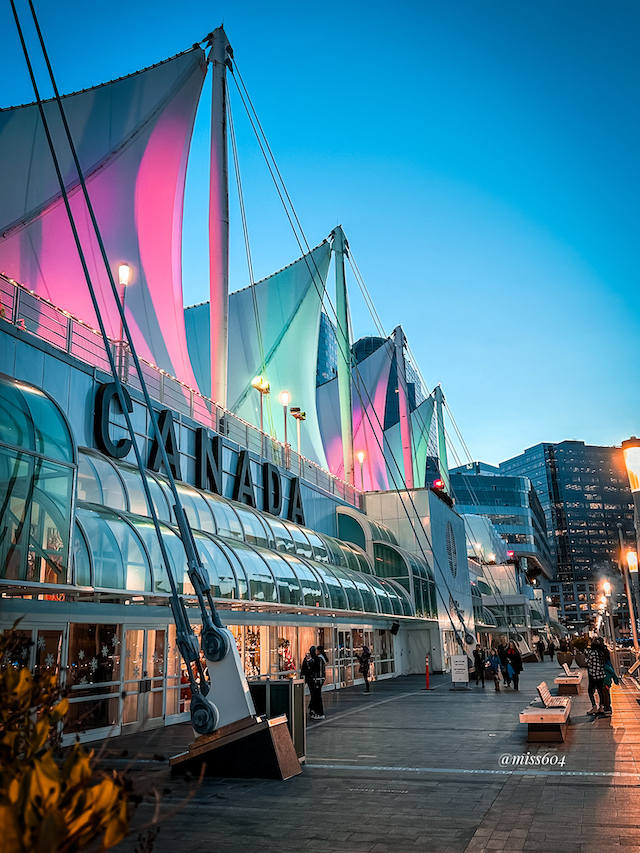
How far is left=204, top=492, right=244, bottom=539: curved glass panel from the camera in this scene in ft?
71.3

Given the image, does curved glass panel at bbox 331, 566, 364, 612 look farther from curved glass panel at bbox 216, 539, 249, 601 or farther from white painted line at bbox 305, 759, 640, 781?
white painted line at bbox 305, 759, 640, 781

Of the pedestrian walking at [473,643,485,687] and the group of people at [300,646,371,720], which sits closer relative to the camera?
the group of people at [300,646,371,720]

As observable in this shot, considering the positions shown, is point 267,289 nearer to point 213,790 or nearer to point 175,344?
point 175,344

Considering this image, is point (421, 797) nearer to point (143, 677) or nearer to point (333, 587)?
point (143, 677)

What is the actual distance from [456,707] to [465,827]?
12.8m

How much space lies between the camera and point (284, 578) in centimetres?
2205

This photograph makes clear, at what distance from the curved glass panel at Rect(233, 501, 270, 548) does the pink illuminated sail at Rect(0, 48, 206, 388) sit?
24.4 ft

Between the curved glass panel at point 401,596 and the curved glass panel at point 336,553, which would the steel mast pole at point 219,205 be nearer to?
the curved glass panel at point 336,553

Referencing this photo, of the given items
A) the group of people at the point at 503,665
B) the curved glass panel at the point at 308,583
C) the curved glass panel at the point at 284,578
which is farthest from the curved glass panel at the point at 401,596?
the curved glass panel at the point at 284,578

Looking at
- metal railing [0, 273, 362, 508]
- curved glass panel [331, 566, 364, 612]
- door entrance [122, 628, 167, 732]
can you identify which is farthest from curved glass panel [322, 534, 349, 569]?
door entrance [122, 628, 167, 732]

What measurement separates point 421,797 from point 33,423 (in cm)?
774

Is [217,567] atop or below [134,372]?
below

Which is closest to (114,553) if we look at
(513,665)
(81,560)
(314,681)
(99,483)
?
(81,560)

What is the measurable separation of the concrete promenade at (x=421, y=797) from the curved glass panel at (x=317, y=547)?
13833 millimetres
